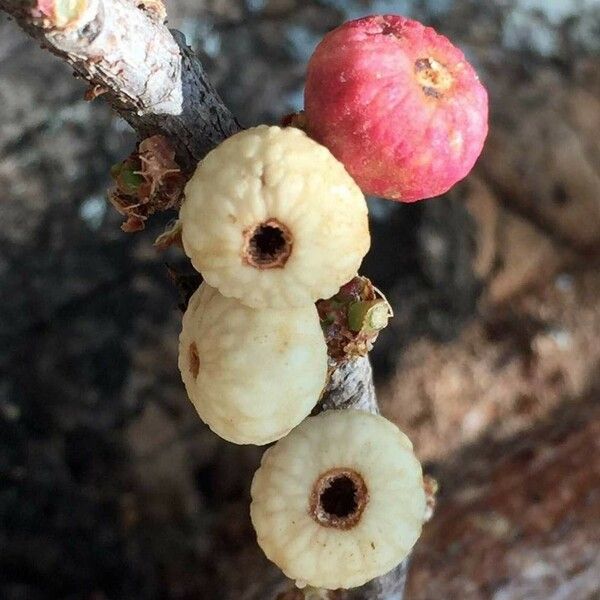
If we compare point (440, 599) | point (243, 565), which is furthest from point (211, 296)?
point (243, 565)

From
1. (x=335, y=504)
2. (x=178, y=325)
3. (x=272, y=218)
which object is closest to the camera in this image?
(x=272, y=218)

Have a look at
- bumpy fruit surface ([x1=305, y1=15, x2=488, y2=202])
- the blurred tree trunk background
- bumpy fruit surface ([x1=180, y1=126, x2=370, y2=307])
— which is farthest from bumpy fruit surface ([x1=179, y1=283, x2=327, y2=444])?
the blurred tree trunk background

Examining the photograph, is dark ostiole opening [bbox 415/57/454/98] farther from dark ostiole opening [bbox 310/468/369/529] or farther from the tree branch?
dark ostiole opening [bbox 310/468/369/529]

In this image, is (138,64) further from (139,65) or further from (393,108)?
(393,108)

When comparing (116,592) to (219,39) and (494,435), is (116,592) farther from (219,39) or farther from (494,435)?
(219,39)

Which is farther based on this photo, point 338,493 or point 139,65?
point 338,493

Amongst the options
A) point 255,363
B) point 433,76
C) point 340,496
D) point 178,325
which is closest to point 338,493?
point 340,496
